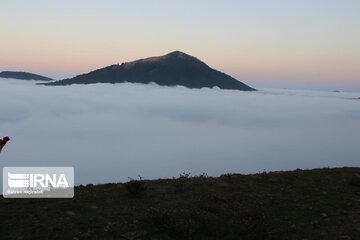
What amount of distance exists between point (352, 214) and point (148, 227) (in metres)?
5.32

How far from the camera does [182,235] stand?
827 centimetres

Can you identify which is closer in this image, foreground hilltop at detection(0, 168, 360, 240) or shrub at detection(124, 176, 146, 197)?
foreground hilltop at detection(0, 168, 360, 240)

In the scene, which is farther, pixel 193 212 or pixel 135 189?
pixel 135 189

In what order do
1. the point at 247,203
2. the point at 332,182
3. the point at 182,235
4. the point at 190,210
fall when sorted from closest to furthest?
the point at 182,235, the point at 190,210, the point at 247,203, the point at 332,182

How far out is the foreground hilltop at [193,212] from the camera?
8352mm

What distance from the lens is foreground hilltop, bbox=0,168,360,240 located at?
8352 millimetres

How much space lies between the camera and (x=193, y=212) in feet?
30.5

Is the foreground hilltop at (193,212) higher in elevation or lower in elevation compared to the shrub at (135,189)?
lower

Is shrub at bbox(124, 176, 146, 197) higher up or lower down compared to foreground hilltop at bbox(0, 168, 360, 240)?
higher up

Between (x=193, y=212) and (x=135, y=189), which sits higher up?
(x=135, y=189)

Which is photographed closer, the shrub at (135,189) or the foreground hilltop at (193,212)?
the foreground hilltop at (193,212)

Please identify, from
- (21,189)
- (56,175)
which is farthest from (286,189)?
(21,189)

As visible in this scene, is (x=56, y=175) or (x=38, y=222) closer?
(x=38, y=222)

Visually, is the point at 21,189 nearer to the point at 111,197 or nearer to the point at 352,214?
the point at 111,197
